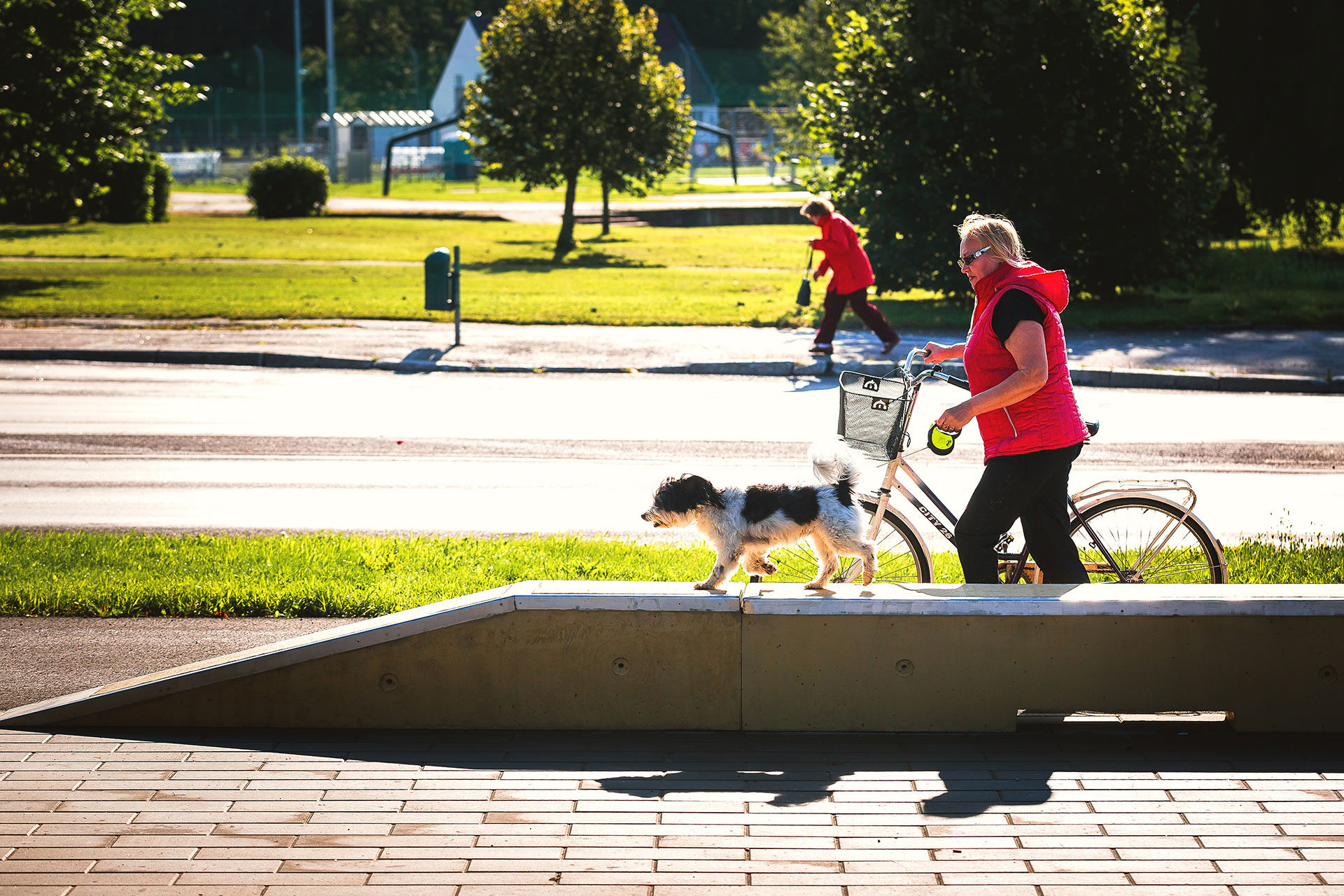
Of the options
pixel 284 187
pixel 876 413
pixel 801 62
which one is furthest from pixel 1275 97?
pixel 801 62

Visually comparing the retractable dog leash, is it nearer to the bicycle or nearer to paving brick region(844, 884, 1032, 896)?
the bicycle

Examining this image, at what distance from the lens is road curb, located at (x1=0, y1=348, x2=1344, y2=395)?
574 inches

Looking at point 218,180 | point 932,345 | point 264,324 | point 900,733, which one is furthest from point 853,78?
point 218,180

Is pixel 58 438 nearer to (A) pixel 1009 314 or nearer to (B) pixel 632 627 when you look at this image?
(B) pixel 632 627

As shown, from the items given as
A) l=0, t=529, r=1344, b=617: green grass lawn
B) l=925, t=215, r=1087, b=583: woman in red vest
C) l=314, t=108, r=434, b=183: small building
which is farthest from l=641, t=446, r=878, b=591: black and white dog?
l=314, t=108, r=434, b=183: small building

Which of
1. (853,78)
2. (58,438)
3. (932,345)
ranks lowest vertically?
(58,438)

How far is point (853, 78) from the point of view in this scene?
20375mm

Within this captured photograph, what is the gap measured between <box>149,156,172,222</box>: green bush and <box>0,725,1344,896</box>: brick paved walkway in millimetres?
39671

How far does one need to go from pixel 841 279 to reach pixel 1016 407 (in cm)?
1128

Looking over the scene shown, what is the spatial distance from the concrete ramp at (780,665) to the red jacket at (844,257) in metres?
11.5

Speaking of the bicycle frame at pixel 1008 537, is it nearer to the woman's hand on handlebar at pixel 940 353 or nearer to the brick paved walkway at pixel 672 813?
the woman's hand on handlebar at pixel 940 353

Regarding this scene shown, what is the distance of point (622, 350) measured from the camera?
55.8 ft

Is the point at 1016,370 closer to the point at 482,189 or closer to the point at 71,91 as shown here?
the point at 71,91

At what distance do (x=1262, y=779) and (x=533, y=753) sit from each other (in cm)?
258
